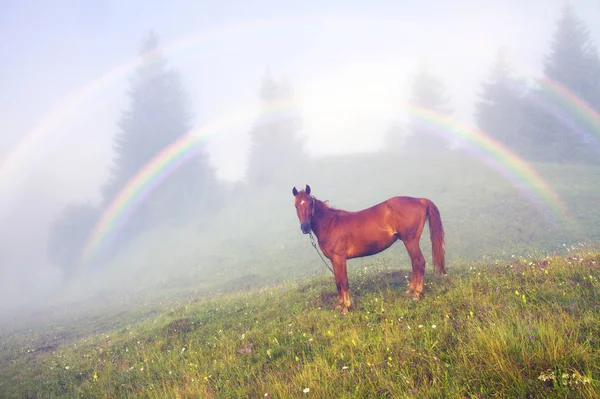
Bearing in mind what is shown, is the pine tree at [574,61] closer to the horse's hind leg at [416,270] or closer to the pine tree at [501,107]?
A: the pine tree at [501,107]

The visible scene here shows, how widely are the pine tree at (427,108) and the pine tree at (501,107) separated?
11071 mm

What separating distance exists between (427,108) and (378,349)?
68165 mm

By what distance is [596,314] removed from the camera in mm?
4434

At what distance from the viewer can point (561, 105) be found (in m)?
42.1

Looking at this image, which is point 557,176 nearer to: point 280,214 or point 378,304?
point 280,214

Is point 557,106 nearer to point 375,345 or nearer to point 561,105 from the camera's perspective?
point 561,105

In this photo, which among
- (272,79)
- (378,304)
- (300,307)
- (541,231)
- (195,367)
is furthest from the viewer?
(272,79)

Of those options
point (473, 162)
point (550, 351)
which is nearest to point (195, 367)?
point (550, 351)

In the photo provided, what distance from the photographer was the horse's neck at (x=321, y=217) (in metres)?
8.52

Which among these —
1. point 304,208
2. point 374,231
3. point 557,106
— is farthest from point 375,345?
point 557,106

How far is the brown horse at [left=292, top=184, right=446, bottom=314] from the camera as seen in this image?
799 centimetres

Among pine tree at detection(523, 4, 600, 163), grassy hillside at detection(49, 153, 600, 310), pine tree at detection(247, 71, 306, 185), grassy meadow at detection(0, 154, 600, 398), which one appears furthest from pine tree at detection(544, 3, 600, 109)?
pine tree at detection(247, 71, 306, 185)

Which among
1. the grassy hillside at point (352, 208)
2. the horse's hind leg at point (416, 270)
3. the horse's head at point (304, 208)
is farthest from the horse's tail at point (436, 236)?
the grassy hillside at point (352, 208)

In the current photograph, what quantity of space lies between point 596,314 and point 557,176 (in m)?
37.7
